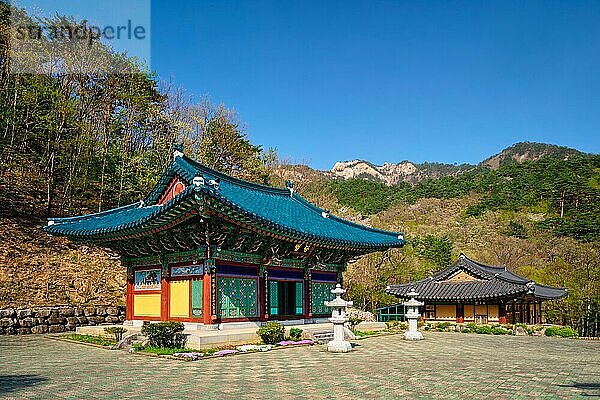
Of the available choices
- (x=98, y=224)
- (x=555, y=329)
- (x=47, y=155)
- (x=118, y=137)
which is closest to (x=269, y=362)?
(x=98, y=224)

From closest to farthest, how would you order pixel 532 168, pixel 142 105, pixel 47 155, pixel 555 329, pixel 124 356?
pixel 124 356 → pixel 555 329 → pixel 47 155 → pixel 142 105 → pixel 532 168

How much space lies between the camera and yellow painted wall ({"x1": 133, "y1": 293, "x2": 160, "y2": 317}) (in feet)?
60.6

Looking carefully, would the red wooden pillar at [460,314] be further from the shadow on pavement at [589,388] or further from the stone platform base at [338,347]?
the shadow on pavement at [589,388]

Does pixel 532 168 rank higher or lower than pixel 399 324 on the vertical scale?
higher

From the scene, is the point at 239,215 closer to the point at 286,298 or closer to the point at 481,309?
the point at 286,298

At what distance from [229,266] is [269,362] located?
4.95 m

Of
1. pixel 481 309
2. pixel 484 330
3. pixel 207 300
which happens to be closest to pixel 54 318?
pixel 207 300

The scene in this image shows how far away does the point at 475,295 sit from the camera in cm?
2850

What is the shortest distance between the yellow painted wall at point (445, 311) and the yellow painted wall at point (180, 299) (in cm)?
1770

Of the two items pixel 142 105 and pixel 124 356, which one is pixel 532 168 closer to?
pixel 142 105

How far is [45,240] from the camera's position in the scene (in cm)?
2802

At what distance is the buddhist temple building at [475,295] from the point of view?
28097mm

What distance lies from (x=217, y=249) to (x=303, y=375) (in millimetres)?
6570

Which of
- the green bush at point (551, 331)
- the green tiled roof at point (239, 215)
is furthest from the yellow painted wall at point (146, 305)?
the green bush at point (551, 331)
